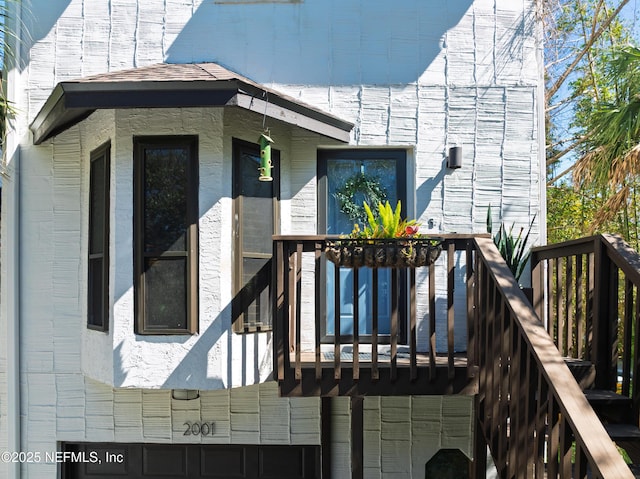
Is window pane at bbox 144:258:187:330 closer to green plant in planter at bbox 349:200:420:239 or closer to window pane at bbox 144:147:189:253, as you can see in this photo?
window pane at bbox 144:147:189:253

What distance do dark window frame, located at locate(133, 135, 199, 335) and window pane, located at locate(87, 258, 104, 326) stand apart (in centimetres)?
58

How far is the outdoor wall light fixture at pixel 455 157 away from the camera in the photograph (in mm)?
5059

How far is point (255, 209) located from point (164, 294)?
99 cm

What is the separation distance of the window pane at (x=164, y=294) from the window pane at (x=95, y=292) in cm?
63

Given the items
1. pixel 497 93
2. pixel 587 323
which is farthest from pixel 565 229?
pixel 587 323

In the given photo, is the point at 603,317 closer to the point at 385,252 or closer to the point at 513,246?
the point at 513,246

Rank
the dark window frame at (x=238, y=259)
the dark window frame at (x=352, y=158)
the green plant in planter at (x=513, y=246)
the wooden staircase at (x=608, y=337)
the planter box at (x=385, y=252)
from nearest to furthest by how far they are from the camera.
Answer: the wooden staircase at (x=608, y=337)
the planter box at (x=385, y=252)
the dark window frame at (x=238, y=259)
the green plant in planter at (x=513, y=246)
the dark window frame at (x=352, y=158)

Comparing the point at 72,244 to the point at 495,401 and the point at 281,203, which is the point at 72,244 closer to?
the point at 281,203

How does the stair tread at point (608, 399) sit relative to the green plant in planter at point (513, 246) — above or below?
below

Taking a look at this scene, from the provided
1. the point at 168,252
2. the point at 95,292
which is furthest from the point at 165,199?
the point at 95,292

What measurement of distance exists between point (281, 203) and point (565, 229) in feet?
34.8

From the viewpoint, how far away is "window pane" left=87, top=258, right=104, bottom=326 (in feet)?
16.1

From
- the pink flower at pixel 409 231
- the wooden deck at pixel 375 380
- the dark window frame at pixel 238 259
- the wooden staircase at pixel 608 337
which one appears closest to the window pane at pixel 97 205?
the dark window frame at pixel 238 259

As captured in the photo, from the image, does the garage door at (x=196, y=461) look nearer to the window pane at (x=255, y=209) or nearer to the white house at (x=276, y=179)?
the white house at (x=276, y=179)
